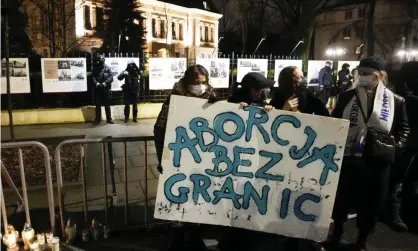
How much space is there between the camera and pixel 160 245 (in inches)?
162

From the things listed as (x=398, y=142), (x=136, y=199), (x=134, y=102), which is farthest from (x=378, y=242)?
(x=134, y=102)

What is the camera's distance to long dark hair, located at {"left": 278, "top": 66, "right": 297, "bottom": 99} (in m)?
3.68

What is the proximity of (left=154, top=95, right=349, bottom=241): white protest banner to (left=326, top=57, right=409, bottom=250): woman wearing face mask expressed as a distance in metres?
0.49

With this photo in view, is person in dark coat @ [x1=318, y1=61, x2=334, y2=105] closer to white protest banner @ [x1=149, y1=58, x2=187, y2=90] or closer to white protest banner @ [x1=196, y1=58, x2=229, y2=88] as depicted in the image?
white protest banner @ [x1=196, y1=58, x2=229, y2=88]

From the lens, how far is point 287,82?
370 cm

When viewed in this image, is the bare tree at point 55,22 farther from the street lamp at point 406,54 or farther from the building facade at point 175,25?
the street lamp at point 406,54

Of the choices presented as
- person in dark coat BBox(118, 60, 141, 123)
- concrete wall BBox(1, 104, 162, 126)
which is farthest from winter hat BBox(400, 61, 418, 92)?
concrete wall BBox(1, 104, 162, 126)

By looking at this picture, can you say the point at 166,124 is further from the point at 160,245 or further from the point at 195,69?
the point at 160,245

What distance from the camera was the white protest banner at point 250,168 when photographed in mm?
3395

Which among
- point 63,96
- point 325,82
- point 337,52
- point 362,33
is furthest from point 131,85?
point 337,52

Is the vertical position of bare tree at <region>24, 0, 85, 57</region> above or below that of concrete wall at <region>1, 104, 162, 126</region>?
above

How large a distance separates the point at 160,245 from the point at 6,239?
1.54 meters

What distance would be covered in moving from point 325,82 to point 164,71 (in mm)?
6273

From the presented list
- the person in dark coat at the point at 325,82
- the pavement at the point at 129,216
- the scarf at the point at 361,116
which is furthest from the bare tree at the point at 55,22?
the scarf at the point at 361,116
